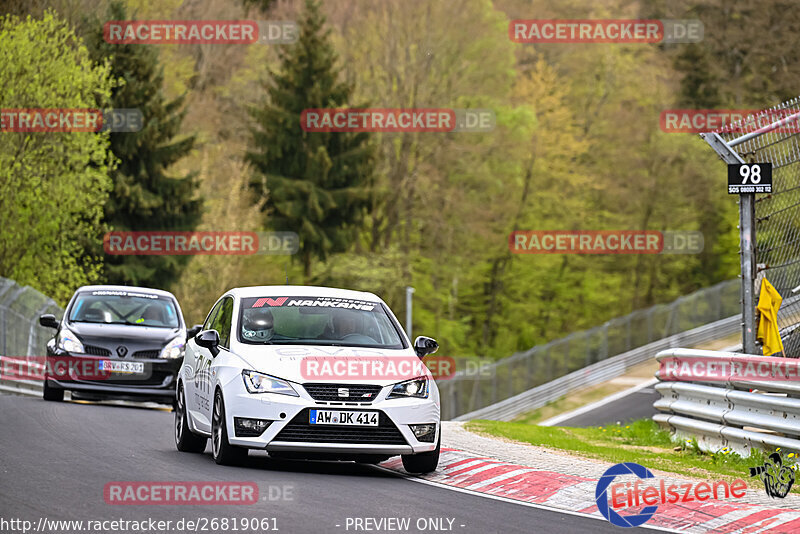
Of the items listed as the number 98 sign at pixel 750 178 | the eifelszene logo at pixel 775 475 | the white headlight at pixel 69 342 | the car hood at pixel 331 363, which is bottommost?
the eifelszene logo at pixel 775 475

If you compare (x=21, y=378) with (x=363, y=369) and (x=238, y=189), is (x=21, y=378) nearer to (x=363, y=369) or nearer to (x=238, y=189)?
(x=363, y=369)

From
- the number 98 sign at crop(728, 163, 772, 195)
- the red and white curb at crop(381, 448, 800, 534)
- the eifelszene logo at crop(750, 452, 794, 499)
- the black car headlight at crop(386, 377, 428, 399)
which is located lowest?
the eifelszene logo at crop(750, 452, 794, 499)

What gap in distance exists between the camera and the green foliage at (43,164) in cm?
3591

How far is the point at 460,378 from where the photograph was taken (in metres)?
44.0

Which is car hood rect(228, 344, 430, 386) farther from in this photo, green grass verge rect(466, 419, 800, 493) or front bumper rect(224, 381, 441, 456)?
green grass verge rect(466, 419, 800, 493)

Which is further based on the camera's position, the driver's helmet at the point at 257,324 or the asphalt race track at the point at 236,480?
the driver's helmet at the point at 257,324

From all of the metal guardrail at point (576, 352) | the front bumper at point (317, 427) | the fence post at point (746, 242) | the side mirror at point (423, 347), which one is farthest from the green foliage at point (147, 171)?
the front bumper at point (317, 427)

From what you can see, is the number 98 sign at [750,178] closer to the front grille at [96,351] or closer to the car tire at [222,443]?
the car tire at [222,443]

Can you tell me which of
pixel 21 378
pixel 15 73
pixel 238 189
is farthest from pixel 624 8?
pixel 21 378

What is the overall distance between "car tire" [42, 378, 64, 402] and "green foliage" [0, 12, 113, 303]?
55.9 ft

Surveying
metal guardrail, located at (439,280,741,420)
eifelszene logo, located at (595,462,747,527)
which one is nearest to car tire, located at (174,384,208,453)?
eifelszene logo, located at (595,462,747,527)

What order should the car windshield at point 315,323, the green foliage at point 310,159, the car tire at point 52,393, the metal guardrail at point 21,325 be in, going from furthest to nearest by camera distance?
the green foliage at point 310,159
the metal guardrail at point 21,325
the car tire at point 52,393
the car windshield at point 315,323

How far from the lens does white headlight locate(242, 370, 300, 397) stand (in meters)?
10.8

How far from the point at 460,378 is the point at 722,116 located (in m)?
23.2
